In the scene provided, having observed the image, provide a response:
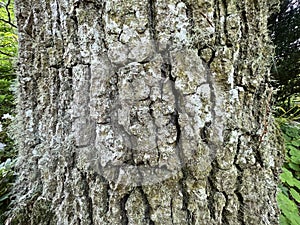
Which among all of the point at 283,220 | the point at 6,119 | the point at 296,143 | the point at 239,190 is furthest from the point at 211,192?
the point at 6,119

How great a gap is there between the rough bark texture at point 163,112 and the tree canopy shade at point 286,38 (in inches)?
100

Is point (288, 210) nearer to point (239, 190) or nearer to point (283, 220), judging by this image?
point (283, 220)

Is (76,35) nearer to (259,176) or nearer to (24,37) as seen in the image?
(24,37)

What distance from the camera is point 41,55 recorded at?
948 mm

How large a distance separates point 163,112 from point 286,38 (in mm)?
2968

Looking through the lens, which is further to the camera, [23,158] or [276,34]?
[276,34]

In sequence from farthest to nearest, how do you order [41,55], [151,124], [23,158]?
[23,158], [41,55], [151,124]

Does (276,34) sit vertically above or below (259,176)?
above

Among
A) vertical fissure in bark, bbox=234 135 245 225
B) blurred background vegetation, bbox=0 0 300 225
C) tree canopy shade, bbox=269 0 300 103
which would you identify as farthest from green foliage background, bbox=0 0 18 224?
tree canopy shade, bbox=269 0 300 103

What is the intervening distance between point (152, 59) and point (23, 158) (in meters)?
0.68

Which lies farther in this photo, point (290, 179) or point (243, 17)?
point (290, 179)

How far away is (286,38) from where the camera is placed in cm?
315

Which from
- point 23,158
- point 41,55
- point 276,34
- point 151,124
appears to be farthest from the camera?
point 276,34

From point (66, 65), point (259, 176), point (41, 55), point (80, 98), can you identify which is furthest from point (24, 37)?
point (259, 176)
